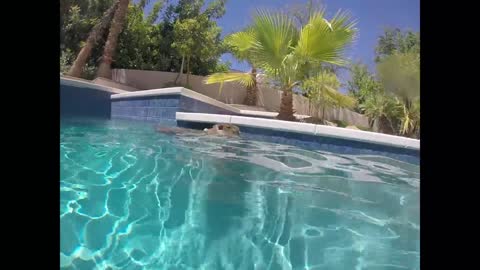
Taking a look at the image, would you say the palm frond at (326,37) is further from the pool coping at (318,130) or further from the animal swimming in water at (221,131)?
the animal swimming in water at (221,131)

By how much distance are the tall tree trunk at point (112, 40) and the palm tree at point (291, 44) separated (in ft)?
26.7

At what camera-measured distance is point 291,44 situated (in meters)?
7.49

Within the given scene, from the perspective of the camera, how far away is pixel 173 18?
15453 millimetres

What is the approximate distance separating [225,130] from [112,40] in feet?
31.2

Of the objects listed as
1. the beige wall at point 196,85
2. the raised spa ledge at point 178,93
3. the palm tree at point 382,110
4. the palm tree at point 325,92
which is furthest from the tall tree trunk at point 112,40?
the palm tree at point 382,110

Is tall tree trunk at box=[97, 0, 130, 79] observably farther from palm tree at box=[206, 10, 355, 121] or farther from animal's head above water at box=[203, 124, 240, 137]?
animal's head above water at box=[203, 124, 240, 137]

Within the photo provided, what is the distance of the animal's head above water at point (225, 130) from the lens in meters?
6.43

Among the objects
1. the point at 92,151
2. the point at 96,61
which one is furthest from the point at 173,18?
the point at 92,151

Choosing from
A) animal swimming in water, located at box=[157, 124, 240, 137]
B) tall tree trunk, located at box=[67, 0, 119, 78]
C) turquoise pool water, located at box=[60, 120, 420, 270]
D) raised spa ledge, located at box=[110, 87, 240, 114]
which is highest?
tall tree trunk, located at box=[67, 0, 119, 78]

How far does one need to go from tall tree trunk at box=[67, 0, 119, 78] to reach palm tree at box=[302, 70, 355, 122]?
909cm

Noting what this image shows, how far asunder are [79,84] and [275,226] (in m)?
9.58

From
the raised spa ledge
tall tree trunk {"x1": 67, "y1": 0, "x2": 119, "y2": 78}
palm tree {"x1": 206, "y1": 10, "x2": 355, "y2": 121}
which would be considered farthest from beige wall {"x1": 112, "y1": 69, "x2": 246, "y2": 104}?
palm tree {"x1": 206, "y1": 10, "x2": 355, "y2": 121}

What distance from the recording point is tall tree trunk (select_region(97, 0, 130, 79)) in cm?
1385
